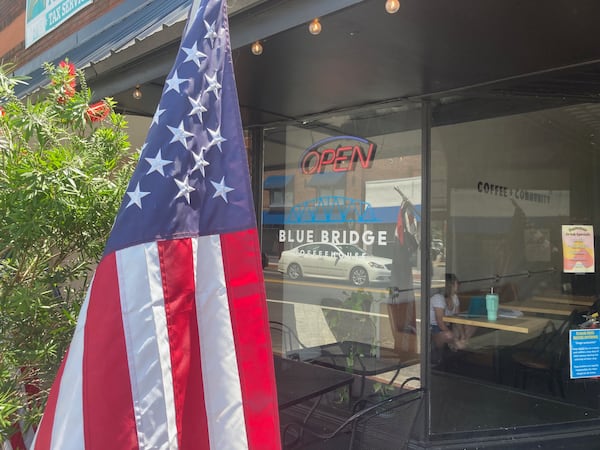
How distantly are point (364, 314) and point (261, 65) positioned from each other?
8.65 ft

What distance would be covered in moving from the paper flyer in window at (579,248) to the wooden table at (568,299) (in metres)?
0.31

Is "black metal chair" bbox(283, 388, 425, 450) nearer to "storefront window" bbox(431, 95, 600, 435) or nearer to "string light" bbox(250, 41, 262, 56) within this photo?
"storefront window" bbox(431, 95, 600, 435)

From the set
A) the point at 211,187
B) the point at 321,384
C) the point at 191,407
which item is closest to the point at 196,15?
the point at 211,187

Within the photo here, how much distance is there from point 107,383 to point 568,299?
15.3 feet

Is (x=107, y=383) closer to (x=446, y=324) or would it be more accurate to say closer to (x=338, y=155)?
(x=446, y=324)

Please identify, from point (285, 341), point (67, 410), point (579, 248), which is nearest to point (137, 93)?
point (285, 341)

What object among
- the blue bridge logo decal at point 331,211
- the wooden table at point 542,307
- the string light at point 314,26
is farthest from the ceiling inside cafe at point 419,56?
the wooden table at point 542,307

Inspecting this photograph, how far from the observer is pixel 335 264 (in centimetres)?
528

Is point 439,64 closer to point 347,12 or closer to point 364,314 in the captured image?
point 347,12

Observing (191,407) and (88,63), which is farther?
(88,63)

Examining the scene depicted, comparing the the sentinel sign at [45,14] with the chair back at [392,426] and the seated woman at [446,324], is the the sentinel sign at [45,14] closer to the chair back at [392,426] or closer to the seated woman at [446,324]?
the seated woman at [446,324]

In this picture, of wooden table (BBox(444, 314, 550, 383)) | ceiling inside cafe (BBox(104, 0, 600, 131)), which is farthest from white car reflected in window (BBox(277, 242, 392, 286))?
ceiling inside cafe (BBox(104, 0, 600, 131))

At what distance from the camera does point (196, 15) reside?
1.66 metres

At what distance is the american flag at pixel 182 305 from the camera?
4.57ft
